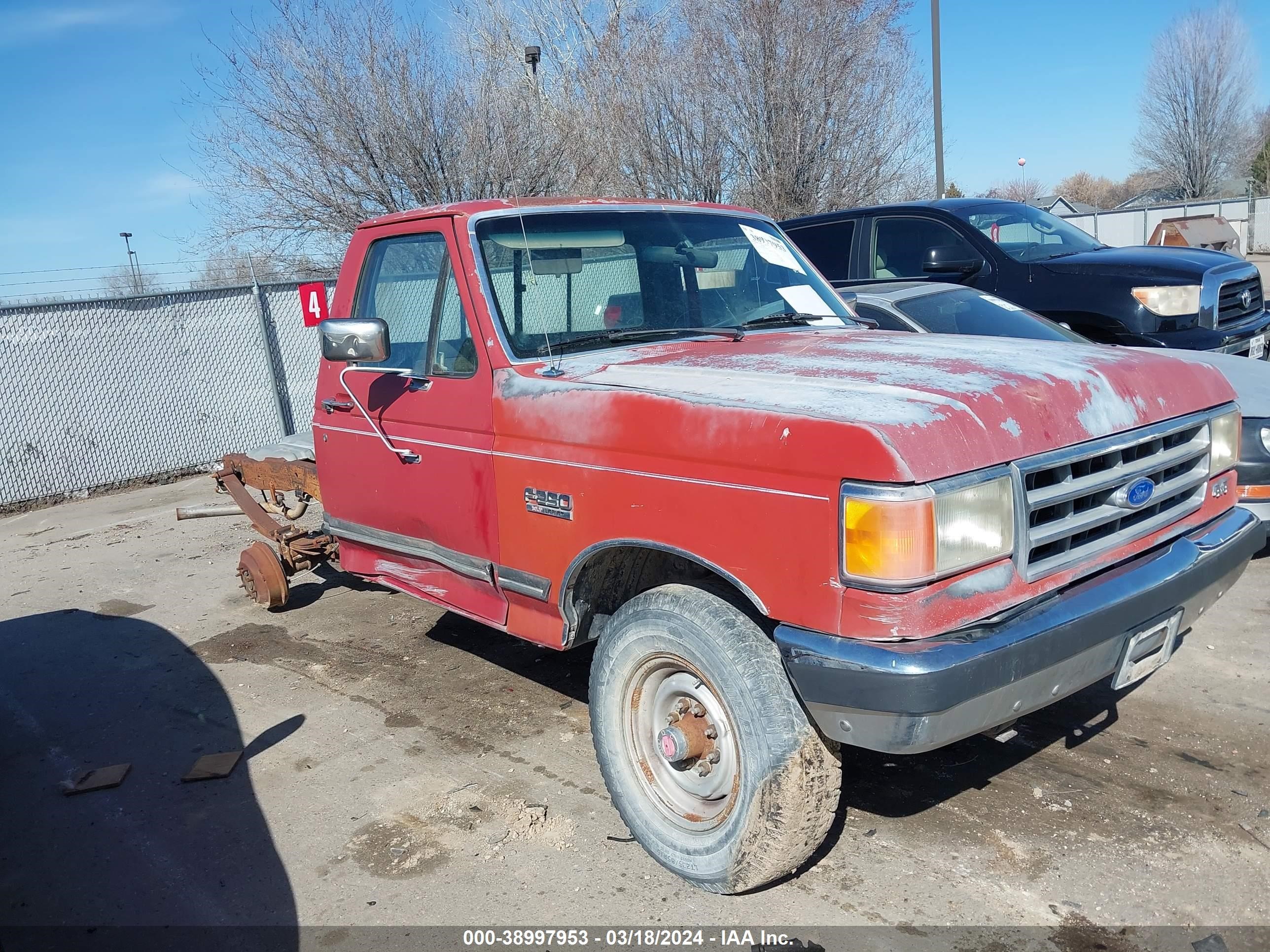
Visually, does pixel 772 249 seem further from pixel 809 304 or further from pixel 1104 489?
pixel 1104 489

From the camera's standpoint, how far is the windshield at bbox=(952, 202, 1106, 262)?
7.88 m

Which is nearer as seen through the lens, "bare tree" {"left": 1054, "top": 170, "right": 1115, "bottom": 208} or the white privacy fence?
the white privacy fence

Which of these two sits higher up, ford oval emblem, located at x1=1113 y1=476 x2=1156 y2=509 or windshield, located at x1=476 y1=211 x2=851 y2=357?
windshield, located at x1=476 y1=211 x2=851 y2=357

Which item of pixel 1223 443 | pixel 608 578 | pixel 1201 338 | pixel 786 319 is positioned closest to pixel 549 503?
pixel 608 578

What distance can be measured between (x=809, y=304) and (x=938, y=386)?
5.56 feet

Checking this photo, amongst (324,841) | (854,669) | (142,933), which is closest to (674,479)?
(854,669)

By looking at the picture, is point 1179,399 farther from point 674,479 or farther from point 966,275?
point 966,275

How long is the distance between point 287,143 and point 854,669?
1418 centimetres

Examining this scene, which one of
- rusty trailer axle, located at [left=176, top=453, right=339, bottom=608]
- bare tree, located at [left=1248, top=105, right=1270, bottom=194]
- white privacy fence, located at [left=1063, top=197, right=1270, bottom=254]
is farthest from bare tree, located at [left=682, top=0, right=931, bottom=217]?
bare tree, located at [left=1248, top=105, right=1270, bottom=194]

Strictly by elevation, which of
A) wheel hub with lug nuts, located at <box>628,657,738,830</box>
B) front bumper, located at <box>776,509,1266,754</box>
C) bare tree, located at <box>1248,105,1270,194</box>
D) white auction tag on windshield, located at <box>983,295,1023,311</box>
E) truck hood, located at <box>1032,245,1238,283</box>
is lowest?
wheel hub with lug nuts, located at <box>628,657,738,830</box>

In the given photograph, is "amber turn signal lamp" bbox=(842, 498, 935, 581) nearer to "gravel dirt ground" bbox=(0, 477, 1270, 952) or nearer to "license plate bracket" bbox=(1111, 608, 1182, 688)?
"license plate bracket" bbox=(1111, 608, 1182, 688)

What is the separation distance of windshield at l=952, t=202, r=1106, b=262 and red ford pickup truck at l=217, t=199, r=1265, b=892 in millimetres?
4104

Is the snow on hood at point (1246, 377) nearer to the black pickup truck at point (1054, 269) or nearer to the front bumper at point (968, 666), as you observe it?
the black pickup truck at point (1054, 269)

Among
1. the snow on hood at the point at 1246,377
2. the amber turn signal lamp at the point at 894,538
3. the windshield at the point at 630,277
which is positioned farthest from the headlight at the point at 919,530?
the snow on hood at the point at 1246,377
